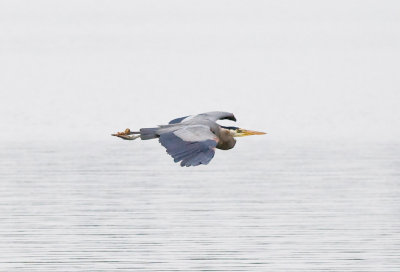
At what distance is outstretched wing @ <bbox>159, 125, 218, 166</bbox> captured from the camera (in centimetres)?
1745

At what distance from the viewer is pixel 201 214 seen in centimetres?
2658

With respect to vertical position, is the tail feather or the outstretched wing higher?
the tail feather

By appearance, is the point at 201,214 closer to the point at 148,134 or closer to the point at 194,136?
the point at 148,134

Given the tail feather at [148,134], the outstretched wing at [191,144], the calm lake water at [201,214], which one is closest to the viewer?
the outstretched wing at [191,144]

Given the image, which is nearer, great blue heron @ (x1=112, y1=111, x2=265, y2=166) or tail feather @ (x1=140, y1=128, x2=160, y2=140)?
great blue heron @ (x1=112, y1=111, x2=265, y2=166)

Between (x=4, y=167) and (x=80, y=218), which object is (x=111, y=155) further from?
(x=80, y=218)

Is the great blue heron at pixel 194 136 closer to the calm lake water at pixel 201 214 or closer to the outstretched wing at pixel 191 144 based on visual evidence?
the outstretched wing at pixel 191 144

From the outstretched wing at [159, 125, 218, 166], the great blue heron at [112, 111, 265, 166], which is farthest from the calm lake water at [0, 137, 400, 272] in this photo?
the outstretched wing at [159, 125, 218, 166]

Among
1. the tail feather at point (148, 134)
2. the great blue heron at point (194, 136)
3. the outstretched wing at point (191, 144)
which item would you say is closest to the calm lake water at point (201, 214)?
the great blue heron at point (194, 136)

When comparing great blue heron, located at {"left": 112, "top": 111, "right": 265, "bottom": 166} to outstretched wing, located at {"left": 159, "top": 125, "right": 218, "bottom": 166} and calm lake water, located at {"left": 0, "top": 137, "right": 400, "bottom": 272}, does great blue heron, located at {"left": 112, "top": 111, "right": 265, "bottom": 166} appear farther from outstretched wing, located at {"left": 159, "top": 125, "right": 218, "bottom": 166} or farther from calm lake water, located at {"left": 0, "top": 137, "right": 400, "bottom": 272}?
calm lake water, located at {"left": 0, "top": 137, "right": 400, "bottom": 272}

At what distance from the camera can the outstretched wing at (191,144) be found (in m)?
17.5

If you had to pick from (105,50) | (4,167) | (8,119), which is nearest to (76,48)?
(105,50)

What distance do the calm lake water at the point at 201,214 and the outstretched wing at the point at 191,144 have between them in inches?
107

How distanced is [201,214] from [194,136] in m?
8.39
